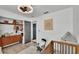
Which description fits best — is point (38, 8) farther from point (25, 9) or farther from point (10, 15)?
point (10, 15)

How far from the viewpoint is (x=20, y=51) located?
87.7 inches

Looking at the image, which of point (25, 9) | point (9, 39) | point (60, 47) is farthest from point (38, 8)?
point (60, 47)

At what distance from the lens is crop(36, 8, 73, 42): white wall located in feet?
7.67

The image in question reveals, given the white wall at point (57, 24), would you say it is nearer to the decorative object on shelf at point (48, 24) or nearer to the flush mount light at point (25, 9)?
the decorative object on shelf at point (48, 24)

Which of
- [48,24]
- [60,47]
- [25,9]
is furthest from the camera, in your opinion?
[60,47]

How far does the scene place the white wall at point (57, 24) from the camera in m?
2.34

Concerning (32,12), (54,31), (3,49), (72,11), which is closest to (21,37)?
(3,49)

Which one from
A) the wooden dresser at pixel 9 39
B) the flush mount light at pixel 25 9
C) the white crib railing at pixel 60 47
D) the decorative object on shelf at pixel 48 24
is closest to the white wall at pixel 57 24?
the decorative object on shelf at pixel 48 24

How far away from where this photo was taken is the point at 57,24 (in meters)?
2.48

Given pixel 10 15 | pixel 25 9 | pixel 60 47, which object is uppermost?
pixel 25 9

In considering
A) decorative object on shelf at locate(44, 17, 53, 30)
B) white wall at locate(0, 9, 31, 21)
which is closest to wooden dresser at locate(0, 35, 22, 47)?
white wall at locate(0, 9, 31, 21)

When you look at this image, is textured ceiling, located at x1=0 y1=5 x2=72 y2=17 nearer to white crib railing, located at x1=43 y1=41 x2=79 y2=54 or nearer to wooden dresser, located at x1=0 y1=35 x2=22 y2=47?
wooden dresser, located at x1=0 y1=35 x2=22 y2=47

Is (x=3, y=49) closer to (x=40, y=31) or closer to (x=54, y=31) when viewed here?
(x=40, y=31)
